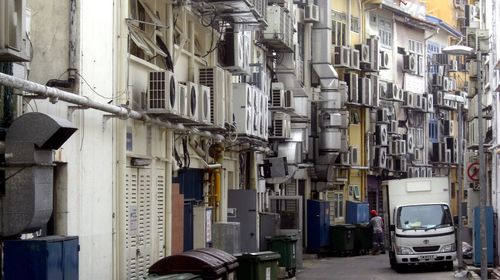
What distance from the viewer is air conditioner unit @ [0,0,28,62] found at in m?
11.4

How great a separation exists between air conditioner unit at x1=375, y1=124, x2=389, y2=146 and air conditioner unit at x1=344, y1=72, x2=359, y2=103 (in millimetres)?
3769

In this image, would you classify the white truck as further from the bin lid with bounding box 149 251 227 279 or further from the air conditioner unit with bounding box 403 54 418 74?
the air conditioner unit with bounding box 403 54 418 74

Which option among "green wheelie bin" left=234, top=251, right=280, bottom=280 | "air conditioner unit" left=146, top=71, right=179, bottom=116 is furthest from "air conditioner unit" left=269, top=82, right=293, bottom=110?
"air conditioner unit" left=146, top=71, right=179, bottom=116

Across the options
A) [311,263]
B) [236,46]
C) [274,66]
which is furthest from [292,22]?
[236,46]

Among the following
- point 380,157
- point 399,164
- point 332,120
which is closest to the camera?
point 332,120

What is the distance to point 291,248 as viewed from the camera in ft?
103

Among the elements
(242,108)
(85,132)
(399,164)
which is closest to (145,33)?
(85,132)

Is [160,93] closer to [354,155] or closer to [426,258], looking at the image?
[426,258]

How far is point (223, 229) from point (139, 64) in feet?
19.7

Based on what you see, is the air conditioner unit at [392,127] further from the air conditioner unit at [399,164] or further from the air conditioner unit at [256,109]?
the air conditioner unit at [256,109]

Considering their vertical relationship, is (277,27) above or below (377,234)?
above

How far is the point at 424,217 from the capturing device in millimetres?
33312

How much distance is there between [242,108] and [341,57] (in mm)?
21069

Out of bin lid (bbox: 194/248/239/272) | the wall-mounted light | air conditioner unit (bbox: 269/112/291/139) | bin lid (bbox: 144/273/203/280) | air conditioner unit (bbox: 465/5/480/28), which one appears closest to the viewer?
bin lid (bbox: 144/273/203/280)
